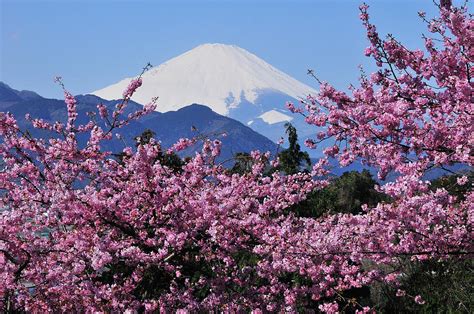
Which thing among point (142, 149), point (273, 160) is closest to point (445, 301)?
point (273, 160)

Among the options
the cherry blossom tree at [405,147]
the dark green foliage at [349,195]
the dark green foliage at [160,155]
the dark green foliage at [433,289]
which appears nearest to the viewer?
the cherry blossom tree at [405,147]

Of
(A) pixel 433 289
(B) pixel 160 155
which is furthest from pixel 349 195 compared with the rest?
(A) pixel 433 289

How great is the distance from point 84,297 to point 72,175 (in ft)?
7.15

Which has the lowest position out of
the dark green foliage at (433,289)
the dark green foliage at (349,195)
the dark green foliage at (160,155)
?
the dark green foliage at (433,289)

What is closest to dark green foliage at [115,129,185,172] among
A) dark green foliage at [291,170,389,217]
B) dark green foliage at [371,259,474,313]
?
dark green foliage at [371,259,474,313]

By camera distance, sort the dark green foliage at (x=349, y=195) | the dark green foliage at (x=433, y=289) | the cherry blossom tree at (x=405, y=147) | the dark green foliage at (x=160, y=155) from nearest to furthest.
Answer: the cherry blossom tree at (x=405, y=147)
the dark green foliage at (x=160, y=155)
the dark green foliage at (x=433, y=289)
the dark green foliage at (x=349, y=195)

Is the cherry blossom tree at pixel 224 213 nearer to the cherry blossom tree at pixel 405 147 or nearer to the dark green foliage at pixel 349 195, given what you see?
the cherry blossom tree at pixel 405 147

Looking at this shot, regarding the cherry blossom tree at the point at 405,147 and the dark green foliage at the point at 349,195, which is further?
the dark green foliage at the point at 349,195

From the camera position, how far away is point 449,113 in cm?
650

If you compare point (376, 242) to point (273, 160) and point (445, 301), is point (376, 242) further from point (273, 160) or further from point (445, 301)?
point (273, 160)

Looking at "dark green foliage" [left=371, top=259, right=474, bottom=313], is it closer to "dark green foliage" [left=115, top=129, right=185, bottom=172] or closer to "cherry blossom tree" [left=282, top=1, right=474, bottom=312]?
"cherry blossom tree" [left=282, top=1, right=474, bottom=312]

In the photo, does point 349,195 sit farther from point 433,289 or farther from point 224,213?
point 224,213

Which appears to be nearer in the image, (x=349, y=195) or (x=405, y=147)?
(x=405, y=147)

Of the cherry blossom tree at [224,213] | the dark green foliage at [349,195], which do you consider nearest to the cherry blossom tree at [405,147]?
the cherry blossom tree at [224,213]
